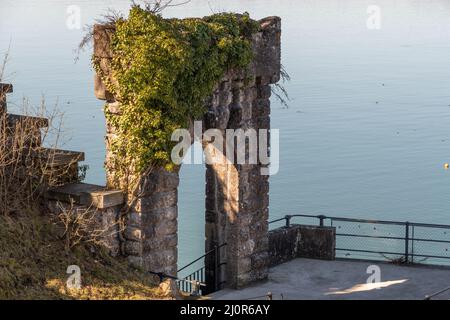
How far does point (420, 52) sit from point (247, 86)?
1933 inches

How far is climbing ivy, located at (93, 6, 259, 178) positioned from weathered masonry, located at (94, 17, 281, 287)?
22 cm

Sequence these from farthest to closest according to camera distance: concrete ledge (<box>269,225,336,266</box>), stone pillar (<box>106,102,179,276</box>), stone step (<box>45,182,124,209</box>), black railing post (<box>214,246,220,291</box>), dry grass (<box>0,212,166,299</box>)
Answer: concrete ledge (<box>269,225,336,266</box>), black railing post (<box>214,246,220,291</box>), stone pillar (<box>106,102,179,276</box>), stone step (<box>45,182,124,209</box>), dry grass (<box>0,212,166,299</box>)

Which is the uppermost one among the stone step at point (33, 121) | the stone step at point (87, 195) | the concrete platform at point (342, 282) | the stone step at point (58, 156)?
the stone step at point (33, 121)

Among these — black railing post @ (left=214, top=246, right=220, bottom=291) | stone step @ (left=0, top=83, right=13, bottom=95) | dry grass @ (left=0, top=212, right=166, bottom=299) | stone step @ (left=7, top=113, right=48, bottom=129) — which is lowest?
black railing post @ (left=214, top=246, right=220, bottom=291)

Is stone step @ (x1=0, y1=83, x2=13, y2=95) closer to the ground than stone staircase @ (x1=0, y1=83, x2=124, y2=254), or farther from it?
farther from it

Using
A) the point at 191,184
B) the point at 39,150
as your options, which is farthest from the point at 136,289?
the point at 191,184

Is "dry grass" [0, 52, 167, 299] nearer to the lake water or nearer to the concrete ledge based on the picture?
the lake water

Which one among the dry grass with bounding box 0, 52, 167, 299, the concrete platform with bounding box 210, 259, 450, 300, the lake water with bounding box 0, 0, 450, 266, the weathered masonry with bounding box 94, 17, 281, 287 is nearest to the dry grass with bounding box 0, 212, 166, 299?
the dry grass with bounding box 0, 52, 167, 299

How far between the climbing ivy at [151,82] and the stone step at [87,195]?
522 millimetres

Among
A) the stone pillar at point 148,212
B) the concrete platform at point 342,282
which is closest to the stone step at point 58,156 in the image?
the stone pillar at point 148,212

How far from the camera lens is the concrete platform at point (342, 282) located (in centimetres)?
1845

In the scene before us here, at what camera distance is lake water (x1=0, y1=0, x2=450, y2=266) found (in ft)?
117

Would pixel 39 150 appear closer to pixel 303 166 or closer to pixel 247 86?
pixel 247 86

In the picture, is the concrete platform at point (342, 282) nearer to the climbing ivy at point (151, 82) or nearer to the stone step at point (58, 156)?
the climbing ivy at point (151, 82)
